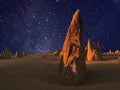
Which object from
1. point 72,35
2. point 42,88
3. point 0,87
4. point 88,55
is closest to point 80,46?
point 72,35

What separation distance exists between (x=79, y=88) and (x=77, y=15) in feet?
20.8

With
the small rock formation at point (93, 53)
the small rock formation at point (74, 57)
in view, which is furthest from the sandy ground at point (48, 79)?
the small rock formation at point (93, 53)

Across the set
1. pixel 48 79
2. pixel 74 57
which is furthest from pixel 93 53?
pixel 48 79

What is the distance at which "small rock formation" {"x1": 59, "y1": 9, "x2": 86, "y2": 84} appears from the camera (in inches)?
779

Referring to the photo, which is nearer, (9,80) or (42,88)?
(42,88)

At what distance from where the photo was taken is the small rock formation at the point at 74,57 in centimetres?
1980

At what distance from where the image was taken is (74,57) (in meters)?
20.3

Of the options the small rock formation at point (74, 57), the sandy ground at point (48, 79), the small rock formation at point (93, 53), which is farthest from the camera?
the small rock formation at point (93, 53)

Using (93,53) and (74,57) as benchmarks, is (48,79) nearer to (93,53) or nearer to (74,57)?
(74,57)

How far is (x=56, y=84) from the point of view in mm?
19453

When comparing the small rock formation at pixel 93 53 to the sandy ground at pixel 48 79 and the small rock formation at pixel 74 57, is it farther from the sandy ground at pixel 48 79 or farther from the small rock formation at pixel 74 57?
the small rock formation at pixel 74 57

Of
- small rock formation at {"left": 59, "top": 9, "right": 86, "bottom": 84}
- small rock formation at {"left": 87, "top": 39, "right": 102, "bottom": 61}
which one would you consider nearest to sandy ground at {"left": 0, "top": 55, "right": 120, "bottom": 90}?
small rock formation at {"left": 59, "top": 9, "right": 86, "bottom": 84}

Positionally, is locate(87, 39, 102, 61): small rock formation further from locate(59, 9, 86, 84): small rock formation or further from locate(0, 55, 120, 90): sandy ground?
locate(59, 9, 86, 84): small rock formation

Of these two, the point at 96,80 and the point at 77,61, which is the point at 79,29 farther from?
the point at 96,80
